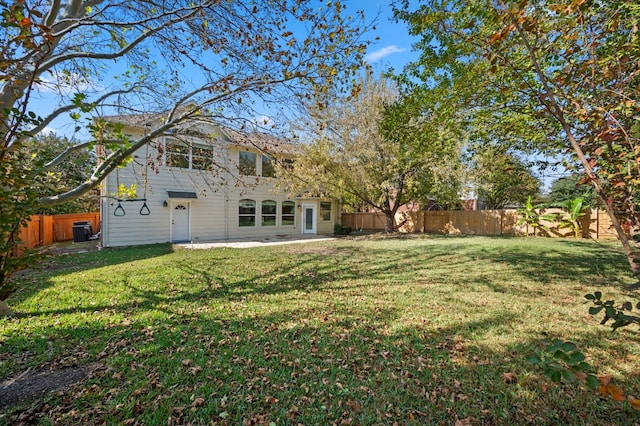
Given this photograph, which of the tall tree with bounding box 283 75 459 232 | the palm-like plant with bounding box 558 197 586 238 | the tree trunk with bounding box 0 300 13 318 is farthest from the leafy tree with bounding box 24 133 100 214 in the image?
the palm-like plant with bounding box 558 197 586 238

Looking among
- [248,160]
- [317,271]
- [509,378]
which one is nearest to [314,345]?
[509,378]

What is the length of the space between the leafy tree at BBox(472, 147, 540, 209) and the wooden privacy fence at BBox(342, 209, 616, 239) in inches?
66.5

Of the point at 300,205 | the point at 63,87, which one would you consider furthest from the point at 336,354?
the point at 300,205

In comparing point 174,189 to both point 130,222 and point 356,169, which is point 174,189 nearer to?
point 130,222

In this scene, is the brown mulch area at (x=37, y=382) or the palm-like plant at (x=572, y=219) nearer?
the brown mulch area at (x=37, y=382)

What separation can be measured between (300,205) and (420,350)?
624 inches

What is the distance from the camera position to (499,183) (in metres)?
20.4

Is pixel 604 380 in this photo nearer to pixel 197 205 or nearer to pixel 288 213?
pixel 197 205

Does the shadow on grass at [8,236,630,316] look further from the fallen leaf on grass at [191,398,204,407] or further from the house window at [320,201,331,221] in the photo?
the house window at [320,201,331,221]

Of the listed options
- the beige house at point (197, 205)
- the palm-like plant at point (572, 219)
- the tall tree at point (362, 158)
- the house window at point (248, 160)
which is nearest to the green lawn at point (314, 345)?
the beige house at point (197, 205)

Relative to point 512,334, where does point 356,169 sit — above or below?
above

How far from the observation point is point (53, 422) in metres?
2.38

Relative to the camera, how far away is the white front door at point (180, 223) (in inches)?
561

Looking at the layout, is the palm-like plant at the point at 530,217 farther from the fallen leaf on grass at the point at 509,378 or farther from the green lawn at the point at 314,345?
the fallen leaf on grass at the point at 509,378
